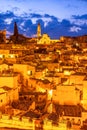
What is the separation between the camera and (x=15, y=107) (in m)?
21.7

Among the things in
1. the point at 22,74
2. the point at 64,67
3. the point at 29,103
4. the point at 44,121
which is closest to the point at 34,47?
the point at 64,67

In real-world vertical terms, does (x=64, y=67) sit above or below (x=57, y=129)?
above

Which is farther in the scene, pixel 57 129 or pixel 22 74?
pixel 22 74

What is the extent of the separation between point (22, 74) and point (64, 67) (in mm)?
4374

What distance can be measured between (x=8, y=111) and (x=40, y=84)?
4902 millimetres

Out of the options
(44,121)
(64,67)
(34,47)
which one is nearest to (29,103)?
(44,121)

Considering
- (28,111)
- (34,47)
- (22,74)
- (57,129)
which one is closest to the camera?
(57,129)

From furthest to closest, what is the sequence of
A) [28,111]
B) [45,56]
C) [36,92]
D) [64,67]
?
[45,56], [64,67], [36,92], [28,111]

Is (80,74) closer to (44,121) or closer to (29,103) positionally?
(29,103)

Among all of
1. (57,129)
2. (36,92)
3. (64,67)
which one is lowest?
(57,129)

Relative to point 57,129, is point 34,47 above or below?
above

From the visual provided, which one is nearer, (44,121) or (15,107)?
(44,121)

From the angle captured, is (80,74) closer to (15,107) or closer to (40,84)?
(40,84)

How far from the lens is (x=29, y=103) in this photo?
2222 cm
